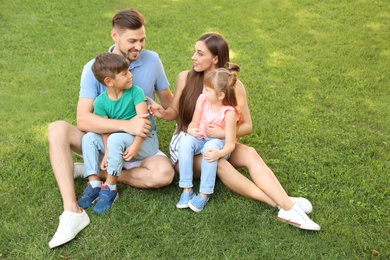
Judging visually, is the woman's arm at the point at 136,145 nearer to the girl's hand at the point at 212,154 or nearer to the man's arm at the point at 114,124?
the man's arm at the point at 114,124

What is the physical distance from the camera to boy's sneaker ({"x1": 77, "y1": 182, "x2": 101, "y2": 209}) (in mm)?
3230

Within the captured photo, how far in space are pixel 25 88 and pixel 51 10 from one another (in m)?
2.89

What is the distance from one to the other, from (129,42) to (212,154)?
1029 mm

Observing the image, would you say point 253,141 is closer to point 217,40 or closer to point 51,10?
point 217,40

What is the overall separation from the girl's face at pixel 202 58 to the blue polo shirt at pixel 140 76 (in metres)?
0.35

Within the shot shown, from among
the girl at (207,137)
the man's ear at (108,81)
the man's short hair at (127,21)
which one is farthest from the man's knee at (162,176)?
the man's short hair at (127,21)

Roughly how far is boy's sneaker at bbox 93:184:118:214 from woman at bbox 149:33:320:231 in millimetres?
554

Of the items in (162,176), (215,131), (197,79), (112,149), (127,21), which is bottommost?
(162,176)

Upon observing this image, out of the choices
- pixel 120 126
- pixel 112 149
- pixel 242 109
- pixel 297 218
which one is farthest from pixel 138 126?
pixel 297 218

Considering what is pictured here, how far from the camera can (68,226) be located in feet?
9.61

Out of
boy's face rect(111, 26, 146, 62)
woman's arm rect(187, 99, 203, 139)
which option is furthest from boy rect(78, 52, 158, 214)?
woman's arm rect(187, 99, 203, 139)

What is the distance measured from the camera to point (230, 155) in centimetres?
340

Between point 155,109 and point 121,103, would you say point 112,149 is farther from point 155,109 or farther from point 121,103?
point 155,109

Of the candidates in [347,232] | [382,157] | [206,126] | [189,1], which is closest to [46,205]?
[206,126]
